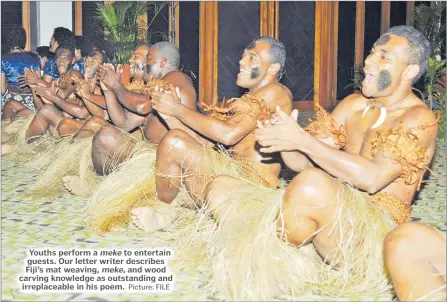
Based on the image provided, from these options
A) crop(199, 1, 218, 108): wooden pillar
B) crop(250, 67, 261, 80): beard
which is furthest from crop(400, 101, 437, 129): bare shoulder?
crop(199, 1, 218, 108): wooden pillar

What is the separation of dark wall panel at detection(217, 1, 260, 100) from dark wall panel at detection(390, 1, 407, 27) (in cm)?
235

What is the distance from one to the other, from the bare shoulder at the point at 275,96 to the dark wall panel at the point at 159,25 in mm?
5527

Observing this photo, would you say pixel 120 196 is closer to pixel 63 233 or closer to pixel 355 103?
pixel 63 233

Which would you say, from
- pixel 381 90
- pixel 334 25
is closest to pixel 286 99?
pixel 381 90

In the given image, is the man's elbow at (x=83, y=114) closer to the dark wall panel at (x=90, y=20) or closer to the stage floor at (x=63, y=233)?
the stage floor at (x=63, y=233)

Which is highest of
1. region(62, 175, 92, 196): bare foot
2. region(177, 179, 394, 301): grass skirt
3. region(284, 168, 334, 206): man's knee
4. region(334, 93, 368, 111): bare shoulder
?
region(334, 93, 368, 111): bare shoulder

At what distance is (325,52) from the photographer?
9172 mm

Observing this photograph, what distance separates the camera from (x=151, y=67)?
12.3 ft

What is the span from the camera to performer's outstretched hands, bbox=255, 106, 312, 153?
81.0 inches

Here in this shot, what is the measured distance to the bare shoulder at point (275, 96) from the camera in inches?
115

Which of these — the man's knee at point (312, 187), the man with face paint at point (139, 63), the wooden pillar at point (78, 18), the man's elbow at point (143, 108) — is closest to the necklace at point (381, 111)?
the man's knee at point (312, 187)

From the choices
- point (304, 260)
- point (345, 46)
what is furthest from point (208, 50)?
point (304, 260)

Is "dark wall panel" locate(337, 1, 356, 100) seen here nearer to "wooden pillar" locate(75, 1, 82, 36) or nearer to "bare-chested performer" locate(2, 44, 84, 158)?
"wooden pillar" locate(75, 1, 82, 36)

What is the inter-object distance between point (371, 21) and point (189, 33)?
2.79m
